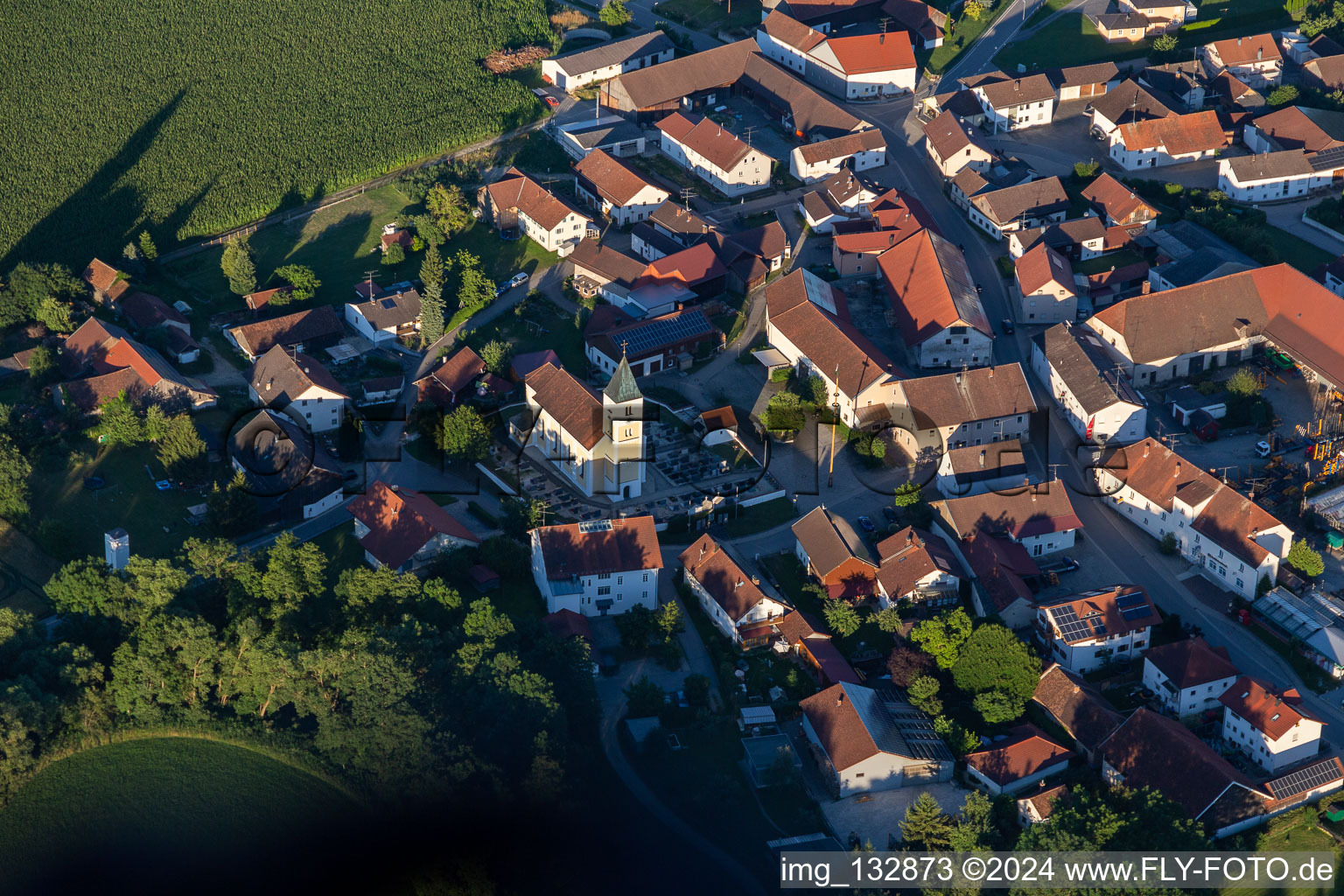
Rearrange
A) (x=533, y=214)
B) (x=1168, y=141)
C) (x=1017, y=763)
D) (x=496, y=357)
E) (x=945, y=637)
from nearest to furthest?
(x=1017, y=763) → (x=945, y=637) → (x=496, y=357) → (x=533, y=214) → (x=1168, y=141)

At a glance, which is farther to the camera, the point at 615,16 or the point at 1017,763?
the point at 615,16

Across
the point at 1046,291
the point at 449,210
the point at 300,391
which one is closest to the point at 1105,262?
the point at 1046,291

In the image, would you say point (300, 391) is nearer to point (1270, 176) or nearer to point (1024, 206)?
point (1024, 206)

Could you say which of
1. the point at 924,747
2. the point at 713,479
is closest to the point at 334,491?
the point at 713,479

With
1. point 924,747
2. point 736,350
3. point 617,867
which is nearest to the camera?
point 617,867

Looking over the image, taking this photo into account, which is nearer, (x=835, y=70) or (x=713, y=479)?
(x=713, y=479)

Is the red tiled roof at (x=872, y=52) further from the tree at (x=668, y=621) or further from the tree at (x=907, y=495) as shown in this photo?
the tree at (x=668, y=621)

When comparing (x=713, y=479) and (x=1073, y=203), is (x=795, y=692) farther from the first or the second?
(x=1073, y=203)

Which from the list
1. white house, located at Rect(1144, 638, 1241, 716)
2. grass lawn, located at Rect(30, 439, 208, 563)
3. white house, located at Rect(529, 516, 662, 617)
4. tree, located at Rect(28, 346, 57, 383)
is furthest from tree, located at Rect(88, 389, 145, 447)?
white house, located at Rect(1144, 638, 1241, 716)
